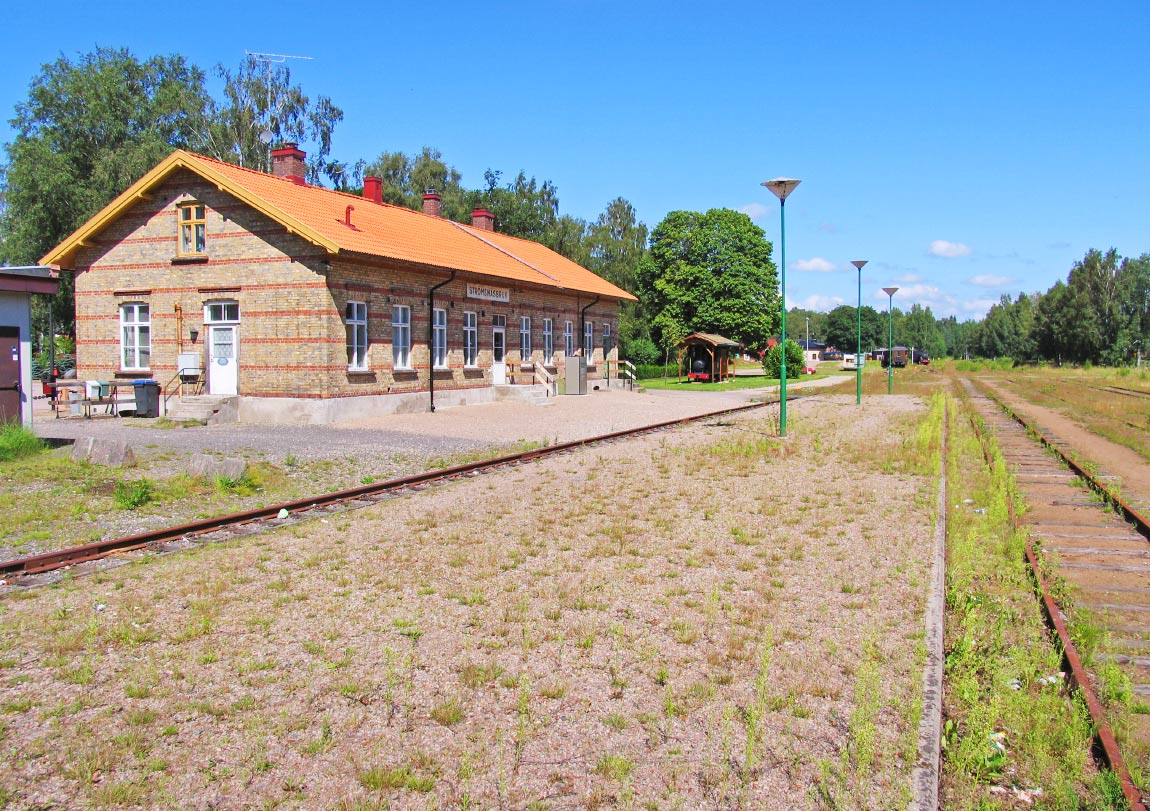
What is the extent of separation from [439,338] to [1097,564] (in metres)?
18.7

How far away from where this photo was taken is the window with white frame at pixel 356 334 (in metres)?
20.6

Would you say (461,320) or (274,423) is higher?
(461,320)

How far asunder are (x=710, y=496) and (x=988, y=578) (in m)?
→ 3.95

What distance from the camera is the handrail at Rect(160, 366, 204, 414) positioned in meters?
21.1

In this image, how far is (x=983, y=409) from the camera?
28.9 metres

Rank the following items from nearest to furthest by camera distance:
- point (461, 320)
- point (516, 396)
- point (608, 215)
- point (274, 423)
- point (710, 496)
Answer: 1. point (710, 496)
2. point (274, 423)
3. point (461, 320)
4. point (516, 396)
5. point (608, 215)

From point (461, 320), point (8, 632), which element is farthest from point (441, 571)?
point (461, 320)

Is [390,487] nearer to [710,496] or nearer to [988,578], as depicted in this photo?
[710,496]

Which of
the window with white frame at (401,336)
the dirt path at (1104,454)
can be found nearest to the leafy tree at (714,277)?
the dirt path at (1104,454)

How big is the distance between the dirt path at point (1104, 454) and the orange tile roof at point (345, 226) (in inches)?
612

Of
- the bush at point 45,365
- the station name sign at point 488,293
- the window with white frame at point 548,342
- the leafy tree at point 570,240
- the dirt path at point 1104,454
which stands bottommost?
the dirt path at point 1104,454

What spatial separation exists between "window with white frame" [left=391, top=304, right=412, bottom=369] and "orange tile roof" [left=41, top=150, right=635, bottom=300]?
4.65 feet

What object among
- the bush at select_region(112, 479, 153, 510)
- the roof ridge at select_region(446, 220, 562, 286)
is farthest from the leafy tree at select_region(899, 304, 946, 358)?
the bush at select_region(112, 479, 153, 510)

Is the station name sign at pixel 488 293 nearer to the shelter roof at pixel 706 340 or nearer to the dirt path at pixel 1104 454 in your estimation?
the dirt path at pixel 1104 454
